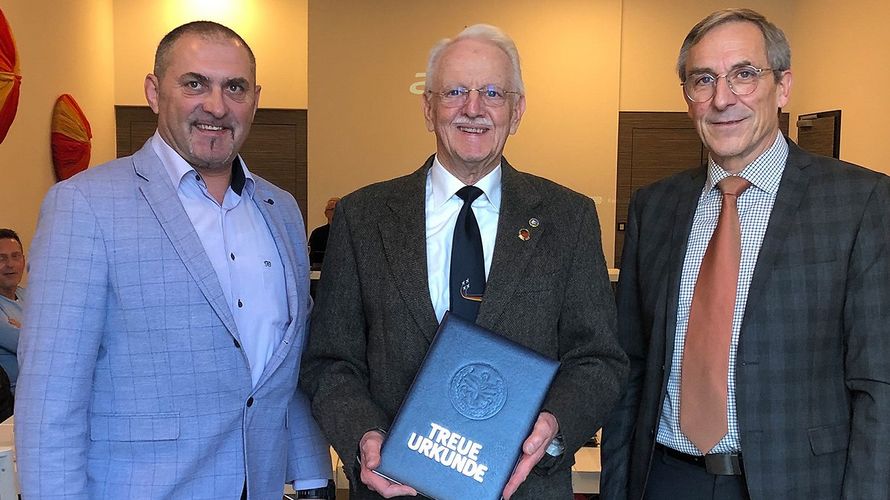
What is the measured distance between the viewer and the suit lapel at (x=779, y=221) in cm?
175

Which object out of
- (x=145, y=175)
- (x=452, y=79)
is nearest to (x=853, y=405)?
(x=452, y=79)

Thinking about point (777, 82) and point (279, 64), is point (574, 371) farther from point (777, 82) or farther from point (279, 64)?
point (279, 64)

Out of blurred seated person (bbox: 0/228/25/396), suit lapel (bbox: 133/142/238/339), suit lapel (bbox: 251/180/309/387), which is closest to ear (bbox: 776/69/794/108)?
suit lapel (bbox: 251/180/309/387)

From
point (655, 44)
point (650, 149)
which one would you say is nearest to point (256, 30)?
point (655, 44)

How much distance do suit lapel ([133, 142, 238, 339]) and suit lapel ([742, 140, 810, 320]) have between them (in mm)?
1090

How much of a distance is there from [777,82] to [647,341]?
65cm

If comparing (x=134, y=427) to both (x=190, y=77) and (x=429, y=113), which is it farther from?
(x=429, y=113)

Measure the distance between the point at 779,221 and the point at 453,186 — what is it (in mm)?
694

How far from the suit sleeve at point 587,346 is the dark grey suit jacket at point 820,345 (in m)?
0.27

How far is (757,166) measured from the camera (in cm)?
183

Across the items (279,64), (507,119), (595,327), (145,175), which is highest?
(279,64)

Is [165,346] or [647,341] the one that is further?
[647,341]

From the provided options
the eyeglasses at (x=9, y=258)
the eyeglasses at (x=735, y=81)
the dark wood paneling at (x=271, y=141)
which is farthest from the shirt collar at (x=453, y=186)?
the dark wood paneling at (x=271, y=141)

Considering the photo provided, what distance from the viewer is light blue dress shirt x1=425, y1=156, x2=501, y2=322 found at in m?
1.76
